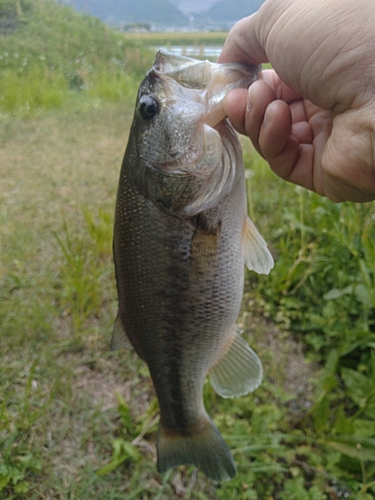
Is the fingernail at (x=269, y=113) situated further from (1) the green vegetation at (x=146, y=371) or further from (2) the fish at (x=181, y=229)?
(1) the green vegetation at (x=146, y=371)

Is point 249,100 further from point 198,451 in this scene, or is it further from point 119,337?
point 198,451

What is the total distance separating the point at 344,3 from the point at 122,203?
0.80 meters

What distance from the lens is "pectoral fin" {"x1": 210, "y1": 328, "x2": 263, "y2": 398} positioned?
147 cm

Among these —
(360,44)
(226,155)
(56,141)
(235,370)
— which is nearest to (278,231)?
(235,370)

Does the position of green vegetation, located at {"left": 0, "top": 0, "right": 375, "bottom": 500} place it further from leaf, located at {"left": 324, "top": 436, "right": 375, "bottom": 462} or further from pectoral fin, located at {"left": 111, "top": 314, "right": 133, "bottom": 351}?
pectoral fin, located at {"left": 111, "top": 314, "right": 133, "bottom": 351}

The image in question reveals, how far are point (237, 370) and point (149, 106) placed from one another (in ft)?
3.20

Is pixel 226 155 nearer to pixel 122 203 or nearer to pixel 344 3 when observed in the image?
pixel 122 203

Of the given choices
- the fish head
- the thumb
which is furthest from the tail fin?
the thumb

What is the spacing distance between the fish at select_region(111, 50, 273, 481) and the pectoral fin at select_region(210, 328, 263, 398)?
8cm

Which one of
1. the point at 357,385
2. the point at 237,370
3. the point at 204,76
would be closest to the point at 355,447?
the point at 357,385

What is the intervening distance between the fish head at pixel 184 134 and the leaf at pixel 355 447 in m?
1.29

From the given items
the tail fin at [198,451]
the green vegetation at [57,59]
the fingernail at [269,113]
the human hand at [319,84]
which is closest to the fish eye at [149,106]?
the human hand at [319,84]

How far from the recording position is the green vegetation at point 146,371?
1731 millimetres

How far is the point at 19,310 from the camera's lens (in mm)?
2262
